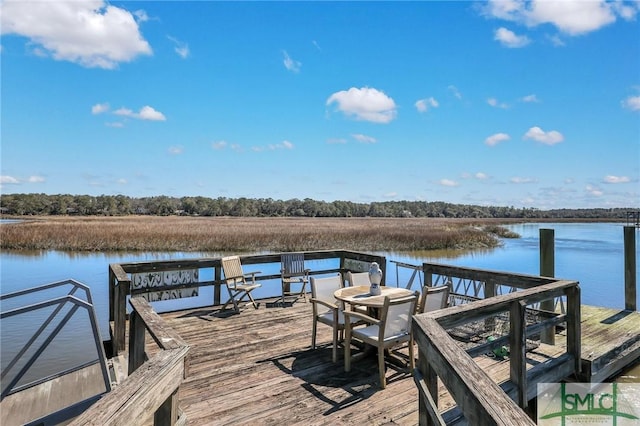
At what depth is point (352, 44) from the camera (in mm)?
12180

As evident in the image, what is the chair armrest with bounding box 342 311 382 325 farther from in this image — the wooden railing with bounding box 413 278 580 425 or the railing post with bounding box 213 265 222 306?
the railing post with bounding box 213 265 222 306

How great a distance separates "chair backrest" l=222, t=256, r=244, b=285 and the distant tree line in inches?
2309

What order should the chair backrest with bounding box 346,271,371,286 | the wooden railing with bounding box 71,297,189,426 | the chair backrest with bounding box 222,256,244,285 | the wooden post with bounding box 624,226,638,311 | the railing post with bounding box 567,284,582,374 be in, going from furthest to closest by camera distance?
the wooden post with bounding box 624,226,638,311 < the chair backrest with bounding box 222,256,244,285 < the chair backrest with bounding box 346,271,371,286 < the railing post with bounding box 567,284,582,374 < the wooden railing with bounding box 71,297,189,426

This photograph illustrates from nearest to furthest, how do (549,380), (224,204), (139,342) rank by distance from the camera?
(139,342) < (549,380) < (224,204)

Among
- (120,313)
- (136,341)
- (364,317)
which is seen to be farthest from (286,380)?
(120,313)

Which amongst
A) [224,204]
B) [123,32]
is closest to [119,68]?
→ [123,32]

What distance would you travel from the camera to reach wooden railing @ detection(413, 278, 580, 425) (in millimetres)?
1311

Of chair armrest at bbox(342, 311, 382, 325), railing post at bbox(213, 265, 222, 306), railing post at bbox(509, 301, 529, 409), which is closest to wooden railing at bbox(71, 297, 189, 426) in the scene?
chair armrest at bbox(342, 311, 382, 325)

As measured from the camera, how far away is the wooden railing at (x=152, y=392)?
4.05ft

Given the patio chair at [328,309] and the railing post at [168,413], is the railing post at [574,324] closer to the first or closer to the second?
the patio chair at [328,309]

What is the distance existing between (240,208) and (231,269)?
62839 millimetres

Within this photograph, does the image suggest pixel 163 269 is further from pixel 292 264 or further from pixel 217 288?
pixel 292 264

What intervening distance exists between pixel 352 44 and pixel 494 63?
4.65 m

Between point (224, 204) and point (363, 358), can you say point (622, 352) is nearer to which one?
point (363, 358)
